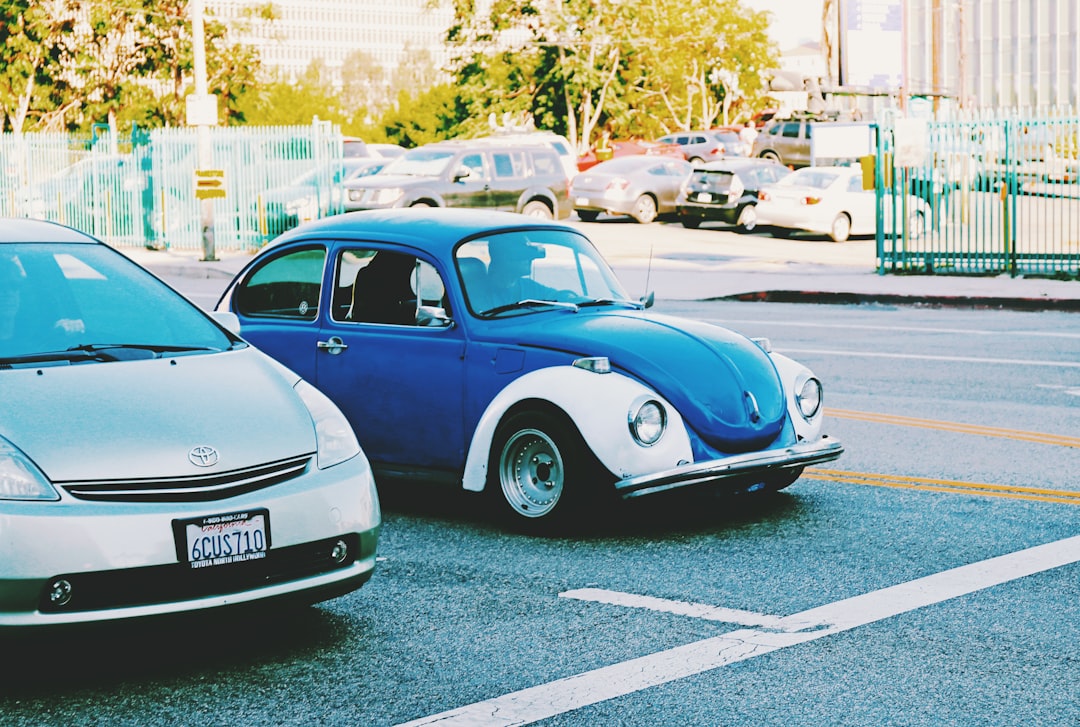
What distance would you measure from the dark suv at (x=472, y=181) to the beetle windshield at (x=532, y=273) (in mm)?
21982

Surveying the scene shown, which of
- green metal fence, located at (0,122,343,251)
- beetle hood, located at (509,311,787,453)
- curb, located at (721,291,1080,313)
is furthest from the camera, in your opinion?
green metal fence, located at (0,122,343,251)

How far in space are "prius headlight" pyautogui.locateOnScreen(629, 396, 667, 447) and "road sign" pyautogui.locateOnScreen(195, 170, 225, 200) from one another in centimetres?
2136

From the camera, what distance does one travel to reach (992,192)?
2277cm

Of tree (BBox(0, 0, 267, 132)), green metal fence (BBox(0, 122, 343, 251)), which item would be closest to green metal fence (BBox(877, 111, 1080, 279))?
green metal fence (BBox(0, 122, 343, 251))

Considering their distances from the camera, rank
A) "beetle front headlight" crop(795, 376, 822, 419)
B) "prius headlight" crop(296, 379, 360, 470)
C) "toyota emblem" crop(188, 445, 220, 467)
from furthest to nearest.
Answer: "beetle front headlight" crop(795, 376, 822, 419) → "prius headlight" crop(296, 379, 360, 470) → "toyota emblem" crop(188, 445, 220, 467)

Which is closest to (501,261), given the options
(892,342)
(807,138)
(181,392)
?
(181,392)

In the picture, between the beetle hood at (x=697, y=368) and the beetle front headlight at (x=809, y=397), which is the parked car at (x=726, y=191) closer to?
the beetle front headlight at (x=809, y=397)

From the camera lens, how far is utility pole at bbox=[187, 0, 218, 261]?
89.2ft

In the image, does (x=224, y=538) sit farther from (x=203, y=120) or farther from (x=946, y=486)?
(x=203, y=120)

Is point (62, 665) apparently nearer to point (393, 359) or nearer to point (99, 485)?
point (99, 485)

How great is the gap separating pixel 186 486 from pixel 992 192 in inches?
768

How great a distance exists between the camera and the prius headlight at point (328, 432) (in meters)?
5.56

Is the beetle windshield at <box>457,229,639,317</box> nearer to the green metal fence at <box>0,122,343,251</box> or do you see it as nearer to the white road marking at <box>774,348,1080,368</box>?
the white road marking at <box>774,348,1080,368</box>

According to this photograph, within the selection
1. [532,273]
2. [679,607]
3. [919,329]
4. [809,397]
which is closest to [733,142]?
[919,329]
